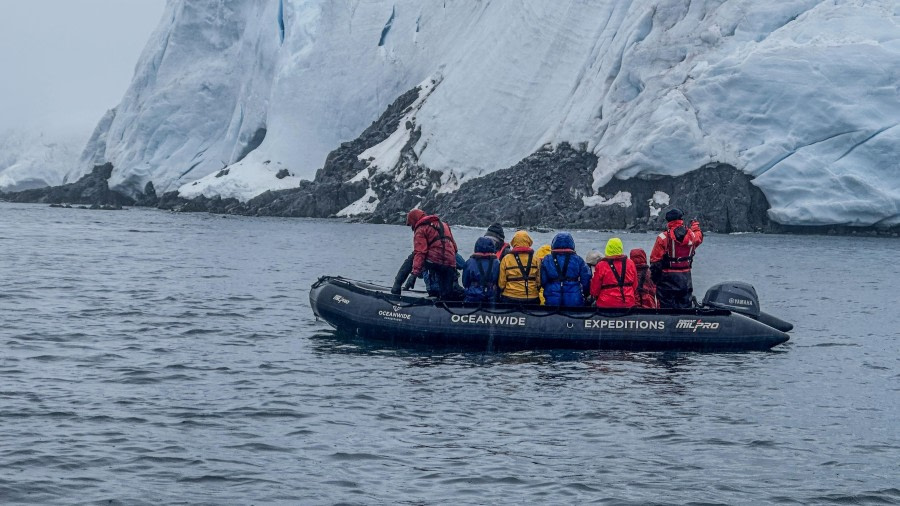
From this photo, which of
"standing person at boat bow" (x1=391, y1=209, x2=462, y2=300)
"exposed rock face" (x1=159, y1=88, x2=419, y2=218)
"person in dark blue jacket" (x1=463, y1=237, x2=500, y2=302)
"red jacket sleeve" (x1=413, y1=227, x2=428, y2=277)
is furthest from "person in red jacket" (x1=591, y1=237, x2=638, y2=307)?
"exposed rock face" (x1=159, y1=88, x2=419, y2=218)

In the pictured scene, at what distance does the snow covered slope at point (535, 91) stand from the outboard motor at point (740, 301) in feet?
92.4

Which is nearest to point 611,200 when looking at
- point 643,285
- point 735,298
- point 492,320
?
point 735,298

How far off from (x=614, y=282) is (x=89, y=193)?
2644 inches

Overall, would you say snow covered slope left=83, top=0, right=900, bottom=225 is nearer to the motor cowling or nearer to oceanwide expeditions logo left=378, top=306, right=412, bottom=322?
the motor cowling

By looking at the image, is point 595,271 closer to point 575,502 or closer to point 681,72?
point 575,502

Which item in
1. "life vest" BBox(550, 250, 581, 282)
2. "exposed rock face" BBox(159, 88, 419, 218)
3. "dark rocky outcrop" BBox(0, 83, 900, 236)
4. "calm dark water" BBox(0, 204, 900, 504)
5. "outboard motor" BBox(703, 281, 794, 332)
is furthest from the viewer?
"exposed rock face" BBox(159, 88, 419, 218)

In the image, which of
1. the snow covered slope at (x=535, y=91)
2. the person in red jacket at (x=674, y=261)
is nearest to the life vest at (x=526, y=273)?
the person in red jacket at (x=674, y=261)

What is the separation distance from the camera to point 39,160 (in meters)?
93.8

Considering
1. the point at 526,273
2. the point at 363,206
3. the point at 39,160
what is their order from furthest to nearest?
the point at 39,160 → the point at 363,206 → the point at 526,273

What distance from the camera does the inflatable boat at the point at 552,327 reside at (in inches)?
575

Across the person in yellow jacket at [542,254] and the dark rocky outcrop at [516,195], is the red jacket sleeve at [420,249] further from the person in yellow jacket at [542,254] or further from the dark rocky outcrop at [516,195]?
the dark rocky outcrop at [516,195]

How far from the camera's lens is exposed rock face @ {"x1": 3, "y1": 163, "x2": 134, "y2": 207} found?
249 feet

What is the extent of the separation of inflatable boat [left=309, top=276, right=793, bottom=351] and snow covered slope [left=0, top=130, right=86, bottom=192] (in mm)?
76001

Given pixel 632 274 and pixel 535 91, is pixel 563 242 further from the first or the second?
pixel 535 91
